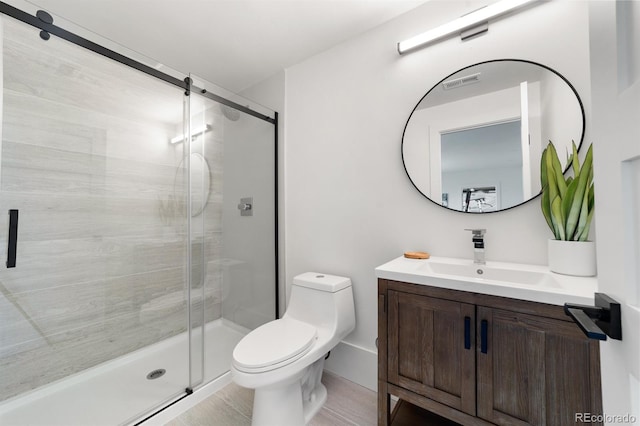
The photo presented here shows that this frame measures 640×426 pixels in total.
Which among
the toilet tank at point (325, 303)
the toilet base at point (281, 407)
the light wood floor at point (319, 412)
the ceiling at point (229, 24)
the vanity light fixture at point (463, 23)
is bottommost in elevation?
the light wood floor at point (319, 412)

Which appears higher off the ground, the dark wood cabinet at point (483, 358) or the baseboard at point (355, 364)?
the dark wood cabinet at point (483, 358)

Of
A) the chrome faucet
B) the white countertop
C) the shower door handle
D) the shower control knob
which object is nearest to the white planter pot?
the white countertop

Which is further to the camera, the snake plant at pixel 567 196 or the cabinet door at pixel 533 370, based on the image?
the snake plant at pixel 567 196

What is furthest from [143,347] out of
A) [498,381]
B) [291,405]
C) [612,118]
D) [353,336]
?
[612,118]

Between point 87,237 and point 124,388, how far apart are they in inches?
38.2

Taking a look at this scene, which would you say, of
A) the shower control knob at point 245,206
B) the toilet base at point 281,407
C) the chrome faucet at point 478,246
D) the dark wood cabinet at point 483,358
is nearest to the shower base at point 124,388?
the toilet base at point 281,407

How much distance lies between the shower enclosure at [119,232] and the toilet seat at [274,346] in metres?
0.64

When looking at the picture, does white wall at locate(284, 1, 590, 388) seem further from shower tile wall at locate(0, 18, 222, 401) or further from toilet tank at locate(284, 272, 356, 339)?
shower tile wall at locate(0, 18, 222, 401)

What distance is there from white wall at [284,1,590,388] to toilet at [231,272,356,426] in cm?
22

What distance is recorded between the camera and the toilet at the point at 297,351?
116cm

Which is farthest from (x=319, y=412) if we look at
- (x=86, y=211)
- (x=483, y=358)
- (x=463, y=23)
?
(x=463, y=23)

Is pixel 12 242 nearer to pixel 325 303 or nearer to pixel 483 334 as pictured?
pixel 325 303

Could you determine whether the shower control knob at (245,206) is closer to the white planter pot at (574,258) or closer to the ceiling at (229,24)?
the ceiling at (229,24)

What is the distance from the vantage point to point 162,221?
1.95 metres
